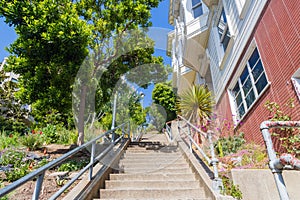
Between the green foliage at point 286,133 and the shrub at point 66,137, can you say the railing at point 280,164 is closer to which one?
the green foliage at point 286,133

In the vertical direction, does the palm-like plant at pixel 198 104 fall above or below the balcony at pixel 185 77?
below

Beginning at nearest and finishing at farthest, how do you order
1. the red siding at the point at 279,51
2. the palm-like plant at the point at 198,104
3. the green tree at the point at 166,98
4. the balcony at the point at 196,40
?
the red siding at the point at 279,51 < the palm-like plant at the point at 198,104 < the balcony at the point at 196,40 < the green tree at the point at 166,98

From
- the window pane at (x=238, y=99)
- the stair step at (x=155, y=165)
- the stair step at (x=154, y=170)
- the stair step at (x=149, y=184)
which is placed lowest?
the stair step at (x=149, y=184)

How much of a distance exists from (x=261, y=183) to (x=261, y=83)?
275 cm

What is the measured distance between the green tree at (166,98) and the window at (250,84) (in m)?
11.2

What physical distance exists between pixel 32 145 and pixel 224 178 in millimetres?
5971

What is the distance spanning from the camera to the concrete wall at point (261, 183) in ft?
8.44

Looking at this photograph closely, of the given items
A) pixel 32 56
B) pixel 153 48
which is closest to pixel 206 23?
pixel 153 48

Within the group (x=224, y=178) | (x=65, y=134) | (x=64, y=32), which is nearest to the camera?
(x=224, y=178)

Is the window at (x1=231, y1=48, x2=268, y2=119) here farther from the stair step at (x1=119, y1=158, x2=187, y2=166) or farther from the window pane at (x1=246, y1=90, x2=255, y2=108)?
the stair step at (x1=119, y1=158, x2=187, y2=166)

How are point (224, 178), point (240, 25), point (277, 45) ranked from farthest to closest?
1. point (240, 25)
2. point (277, 45)
3. point (224, 178)

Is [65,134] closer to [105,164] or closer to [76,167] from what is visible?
[76,167]

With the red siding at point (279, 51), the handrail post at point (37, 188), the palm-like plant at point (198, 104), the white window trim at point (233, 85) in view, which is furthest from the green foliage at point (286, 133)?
the handrail post at point (37, 188)

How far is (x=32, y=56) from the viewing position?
499 centimetres
